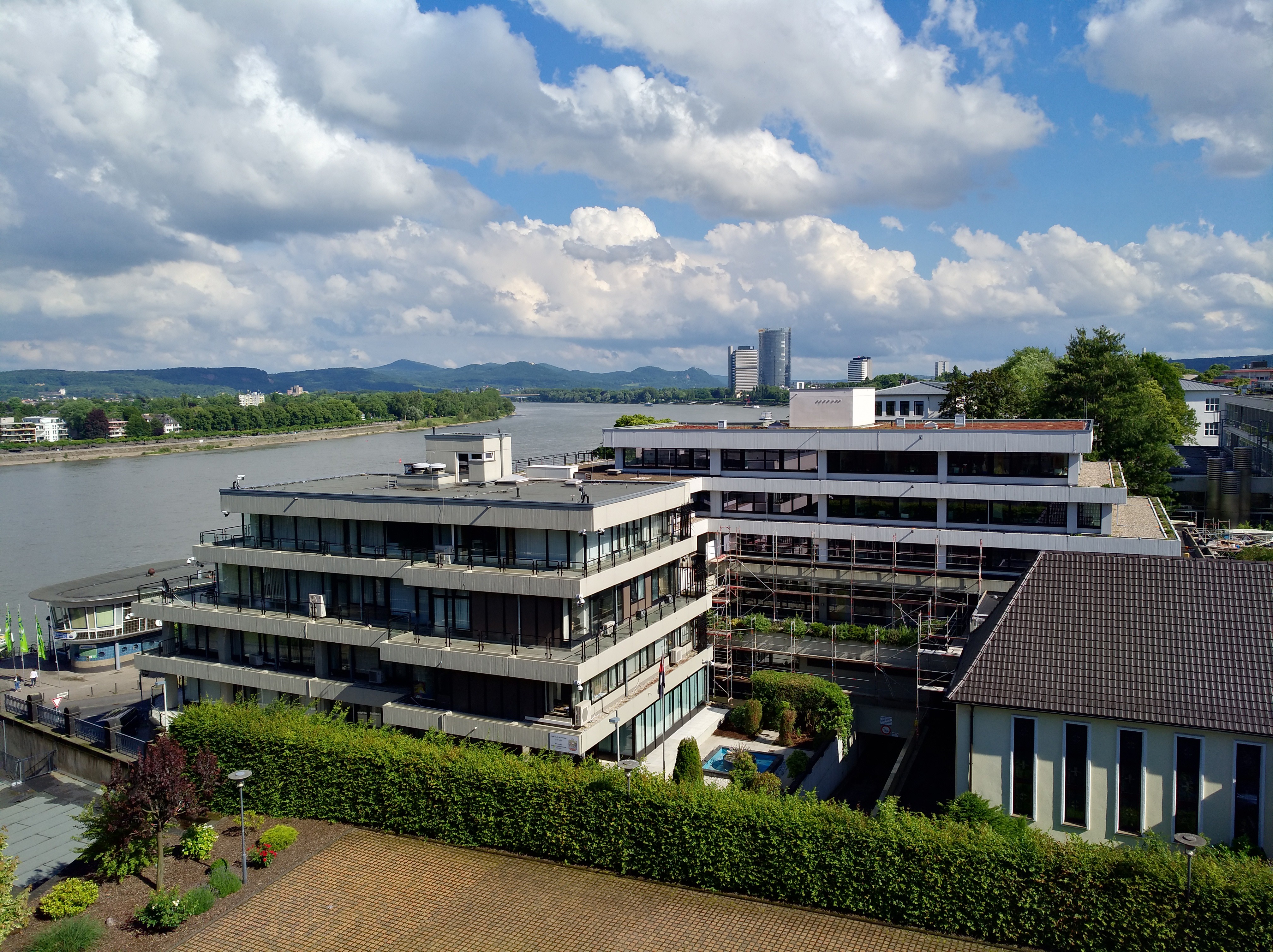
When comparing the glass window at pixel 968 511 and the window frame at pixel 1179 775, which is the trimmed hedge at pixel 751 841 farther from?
the glass window at pixel 968 511

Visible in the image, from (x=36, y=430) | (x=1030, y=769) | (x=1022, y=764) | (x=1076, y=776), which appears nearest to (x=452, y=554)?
(x=1022, y=764)

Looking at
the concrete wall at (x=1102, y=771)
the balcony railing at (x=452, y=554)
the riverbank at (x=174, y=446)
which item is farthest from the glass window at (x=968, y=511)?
the riverbank at (x=174, y=446)

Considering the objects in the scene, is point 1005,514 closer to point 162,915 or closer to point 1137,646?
point 1137,646

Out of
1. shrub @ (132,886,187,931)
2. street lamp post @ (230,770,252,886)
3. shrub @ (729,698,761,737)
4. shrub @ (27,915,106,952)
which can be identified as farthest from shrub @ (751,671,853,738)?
shrub @ (27,915,106,952)

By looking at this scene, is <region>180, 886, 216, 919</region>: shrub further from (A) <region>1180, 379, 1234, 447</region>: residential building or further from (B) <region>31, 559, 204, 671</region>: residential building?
(A) <region>1180, 379, 1234, 447</region>: residential building

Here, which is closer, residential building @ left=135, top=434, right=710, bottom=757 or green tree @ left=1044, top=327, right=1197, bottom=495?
residential building @ left=135, top=434, right=710, bottom=757

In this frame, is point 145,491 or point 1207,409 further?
point 1207,409
